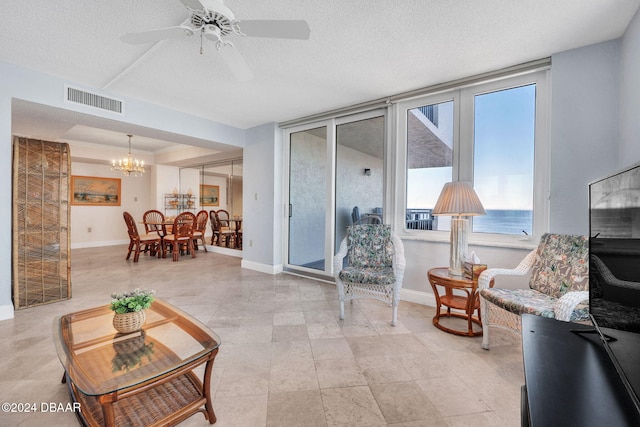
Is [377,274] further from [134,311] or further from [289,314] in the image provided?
[134,311]

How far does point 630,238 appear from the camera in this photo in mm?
822

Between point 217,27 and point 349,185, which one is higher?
point 217,27

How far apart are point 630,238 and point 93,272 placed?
589 cm

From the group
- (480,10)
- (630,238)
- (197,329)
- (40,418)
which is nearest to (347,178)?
(480,10)

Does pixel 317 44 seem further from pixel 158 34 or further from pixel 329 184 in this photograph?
pixel 329 184

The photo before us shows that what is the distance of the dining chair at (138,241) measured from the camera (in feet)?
17.0

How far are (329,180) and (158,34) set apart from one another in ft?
8.61

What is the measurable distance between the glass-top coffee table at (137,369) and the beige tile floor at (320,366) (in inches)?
6.8

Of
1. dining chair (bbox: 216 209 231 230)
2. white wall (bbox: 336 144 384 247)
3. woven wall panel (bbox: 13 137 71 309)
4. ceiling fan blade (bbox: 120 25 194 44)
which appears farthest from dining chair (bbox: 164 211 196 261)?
ceiling fan blade (bbox: 120 25 194 44)

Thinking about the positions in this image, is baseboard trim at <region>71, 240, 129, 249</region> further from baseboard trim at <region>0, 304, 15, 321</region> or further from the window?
the window

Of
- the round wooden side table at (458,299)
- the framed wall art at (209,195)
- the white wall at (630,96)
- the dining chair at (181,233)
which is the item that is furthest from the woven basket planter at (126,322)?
the framed wall art at (209,195)

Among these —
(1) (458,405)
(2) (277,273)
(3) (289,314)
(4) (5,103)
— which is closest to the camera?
(1) (458,405)

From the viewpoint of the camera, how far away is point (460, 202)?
7.93 ft

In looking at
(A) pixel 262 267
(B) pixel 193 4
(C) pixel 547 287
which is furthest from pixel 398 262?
(A) pixel 262 267
